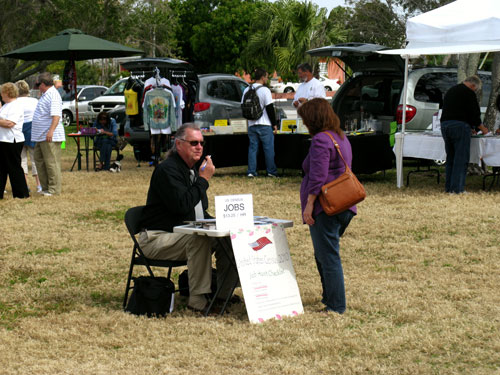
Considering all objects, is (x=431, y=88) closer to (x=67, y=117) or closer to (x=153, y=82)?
(x=153, y=82)

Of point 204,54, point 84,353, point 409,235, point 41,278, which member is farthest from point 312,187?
point 204,54

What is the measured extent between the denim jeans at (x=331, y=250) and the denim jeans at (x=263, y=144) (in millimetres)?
7129

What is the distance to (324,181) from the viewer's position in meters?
4.97

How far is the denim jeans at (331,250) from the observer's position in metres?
5.07

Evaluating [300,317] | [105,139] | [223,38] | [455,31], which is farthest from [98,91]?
[300,317]

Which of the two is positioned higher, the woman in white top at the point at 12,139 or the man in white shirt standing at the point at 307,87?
the man in white shirt standing at the point at 307,87

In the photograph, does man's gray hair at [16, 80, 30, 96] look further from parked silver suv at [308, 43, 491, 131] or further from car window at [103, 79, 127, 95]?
car window at [103, 79, 127, 95]

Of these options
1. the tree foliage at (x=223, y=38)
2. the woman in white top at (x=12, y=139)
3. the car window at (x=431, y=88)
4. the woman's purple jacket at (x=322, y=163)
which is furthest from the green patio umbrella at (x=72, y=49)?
the tree foliage at (x=223, y=38)

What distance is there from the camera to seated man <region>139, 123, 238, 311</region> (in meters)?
5.29

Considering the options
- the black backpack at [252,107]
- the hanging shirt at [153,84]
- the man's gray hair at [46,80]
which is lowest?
the black backpack at [252,107]

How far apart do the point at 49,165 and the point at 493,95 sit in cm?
694

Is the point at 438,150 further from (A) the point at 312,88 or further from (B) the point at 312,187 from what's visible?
(B) the point at 312,187

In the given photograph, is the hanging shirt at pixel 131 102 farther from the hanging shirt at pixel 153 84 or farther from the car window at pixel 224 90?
the car window at pixel 224 90

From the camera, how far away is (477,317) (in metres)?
5.17
